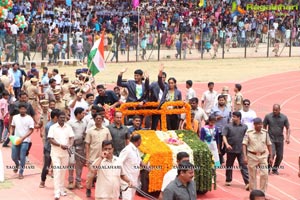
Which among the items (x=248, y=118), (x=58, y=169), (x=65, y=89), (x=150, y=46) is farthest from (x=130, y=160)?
(x=150, y=46)

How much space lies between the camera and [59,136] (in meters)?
13.7

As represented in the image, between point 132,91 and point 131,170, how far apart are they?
11.6 feet

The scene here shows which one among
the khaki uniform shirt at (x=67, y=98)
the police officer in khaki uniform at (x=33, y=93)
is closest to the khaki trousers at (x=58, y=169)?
the khaki uniform shirt at (x=67, y=98)

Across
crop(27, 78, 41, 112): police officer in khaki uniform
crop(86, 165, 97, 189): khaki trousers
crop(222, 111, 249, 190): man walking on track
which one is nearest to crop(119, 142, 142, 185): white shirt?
crop(86, 165, 97, 189): khaki trousers

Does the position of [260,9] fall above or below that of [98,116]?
above

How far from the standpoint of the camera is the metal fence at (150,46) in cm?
3600

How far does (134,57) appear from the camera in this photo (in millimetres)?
39062

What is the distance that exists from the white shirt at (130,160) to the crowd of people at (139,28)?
23.4 metres

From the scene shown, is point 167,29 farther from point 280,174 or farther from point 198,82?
point 280,174

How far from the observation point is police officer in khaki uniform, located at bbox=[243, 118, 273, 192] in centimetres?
1420

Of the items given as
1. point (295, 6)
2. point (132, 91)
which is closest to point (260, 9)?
point (295, 6)

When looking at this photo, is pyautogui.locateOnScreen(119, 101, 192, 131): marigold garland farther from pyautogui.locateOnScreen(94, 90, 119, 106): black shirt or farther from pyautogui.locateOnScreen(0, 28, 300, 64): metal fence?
pyautogui.locateOnScreen(0, 28, 300, 64): metal fence

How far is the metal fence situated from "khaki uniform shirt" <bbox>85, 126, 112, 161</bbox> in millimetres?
21442

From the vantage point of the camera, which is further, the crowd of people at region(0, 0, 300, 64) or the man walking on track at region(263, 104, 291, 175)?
the crowd of people at region(0, 0, 300, 64)
